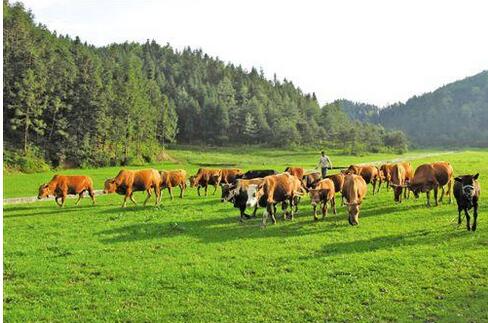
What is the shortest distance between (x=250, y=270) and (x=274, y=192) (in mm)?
7691

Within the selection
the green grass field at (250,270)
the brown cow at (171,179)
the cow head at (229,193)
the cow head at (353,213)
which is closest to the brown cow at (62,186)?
the brown cow at (171,179)

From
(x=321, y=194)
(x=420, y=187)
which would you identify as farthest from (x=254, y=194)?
(x=420, y=187)

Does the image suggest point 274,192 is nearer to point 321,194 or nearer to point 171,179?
point 321,194

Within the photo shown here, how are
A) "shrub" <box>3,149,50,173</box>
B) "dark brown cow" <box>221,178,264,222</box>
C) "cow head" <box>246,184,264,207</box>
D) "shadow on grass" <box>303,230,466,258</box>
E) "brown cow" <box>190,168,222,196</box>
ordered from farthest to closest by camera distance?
"shrub" <box>3,149,50,173</box>, "brown cow" <box>190,168,222,196</box>, "dark brown cow" <box>221,178,264,222</box>, "cow head" <box>246,184,264,207</box>, "shadow on grass" <box>303,230,466,258</box>

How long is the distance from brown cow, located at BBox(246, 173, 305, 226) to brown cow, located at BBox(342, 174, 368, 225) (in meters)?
2.55

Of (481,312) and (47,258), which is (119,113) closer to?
(47,258)

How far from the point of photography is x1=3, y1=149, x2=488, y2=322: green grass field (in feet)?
36.9

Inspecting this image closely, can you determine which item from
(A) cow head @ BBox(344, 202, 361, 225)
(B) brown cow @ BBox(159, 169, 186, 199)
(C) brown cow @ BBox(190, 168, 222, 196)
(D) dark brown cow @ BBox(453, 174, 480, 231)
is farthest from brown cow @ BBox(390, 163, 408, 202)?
(B) brown cow @ BBox(159, 169, 186, 199)

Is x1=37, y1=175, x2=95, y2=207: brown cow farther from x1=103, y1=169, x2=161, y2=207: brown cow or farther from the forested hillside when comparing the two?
the forested hillside

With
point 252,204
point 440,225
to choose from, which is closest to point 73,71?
point 252,204

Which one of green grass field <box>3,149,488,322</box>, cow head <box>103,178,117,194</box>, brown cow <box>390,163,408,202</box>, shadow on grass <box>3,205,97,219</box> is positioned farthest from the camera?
cow head <box>103,178,117,194</box>

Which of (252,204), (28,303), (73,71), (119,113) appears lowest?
(28,303)

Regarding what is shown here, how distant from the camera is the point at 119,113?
8838 centimetres

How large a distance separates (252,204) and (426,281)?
31.0 feet
